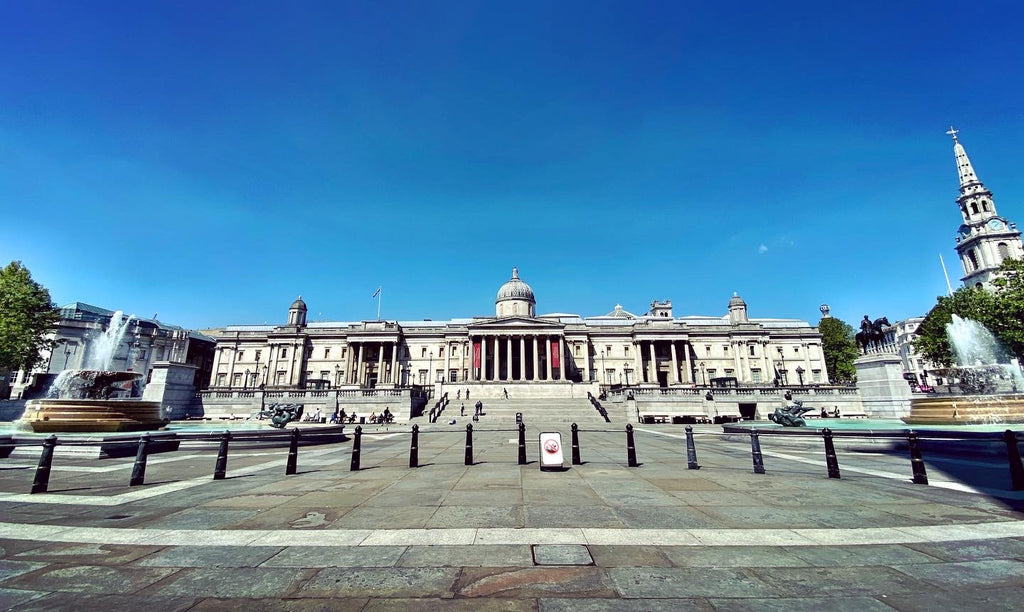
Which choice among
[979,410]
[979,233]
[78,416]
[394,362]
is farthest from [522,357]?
[979,233]

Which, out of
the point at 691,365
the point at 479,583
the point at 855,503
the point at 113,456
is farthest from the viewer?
the point at 691,365

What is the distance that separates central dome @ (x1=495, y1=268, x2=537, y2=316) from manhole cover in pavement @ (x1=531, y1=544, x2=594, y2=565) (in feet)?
261

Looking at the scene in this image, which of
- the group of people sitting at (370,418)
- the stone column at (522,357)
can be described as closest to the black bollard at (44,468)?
the group of people sitting at (370,418)

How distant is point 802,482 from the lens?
10.1 metres

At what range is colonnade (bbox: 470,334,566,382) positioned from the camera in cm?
7406

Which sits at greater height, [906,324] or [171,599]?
[906,324]

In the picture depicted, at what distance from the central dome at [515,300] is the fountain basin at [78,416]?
6945 centimetres

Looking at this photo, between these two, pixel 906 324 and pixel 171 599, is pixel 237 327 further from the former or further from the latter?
pixel 906 324

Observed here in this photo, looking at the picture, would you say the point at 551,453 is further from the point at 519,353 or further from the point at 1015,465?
the point at 519,353

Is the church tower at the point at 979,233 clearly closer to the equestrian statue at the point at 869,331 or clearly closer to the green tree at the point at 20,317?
the equestrian statue at the point at 869,331

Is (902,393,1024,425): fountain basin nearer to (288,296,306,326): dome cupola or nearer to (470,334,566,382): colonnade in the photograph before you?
(470,334,566,382): colonnade

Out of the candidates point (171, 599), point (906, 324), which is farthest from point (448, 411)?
point (906, 324)

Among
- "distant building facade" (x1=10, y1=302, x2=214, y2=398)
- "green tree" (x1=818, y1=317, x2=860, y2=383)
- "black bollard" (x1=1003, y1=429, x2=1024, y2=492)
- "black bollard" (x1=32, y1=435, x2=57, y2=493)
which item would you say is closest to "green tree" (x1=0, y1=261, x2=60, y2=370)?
"distant building facade" (x1=10, y1=302, x2=214, y2=398)

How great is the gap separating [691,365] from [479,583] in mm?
86288
